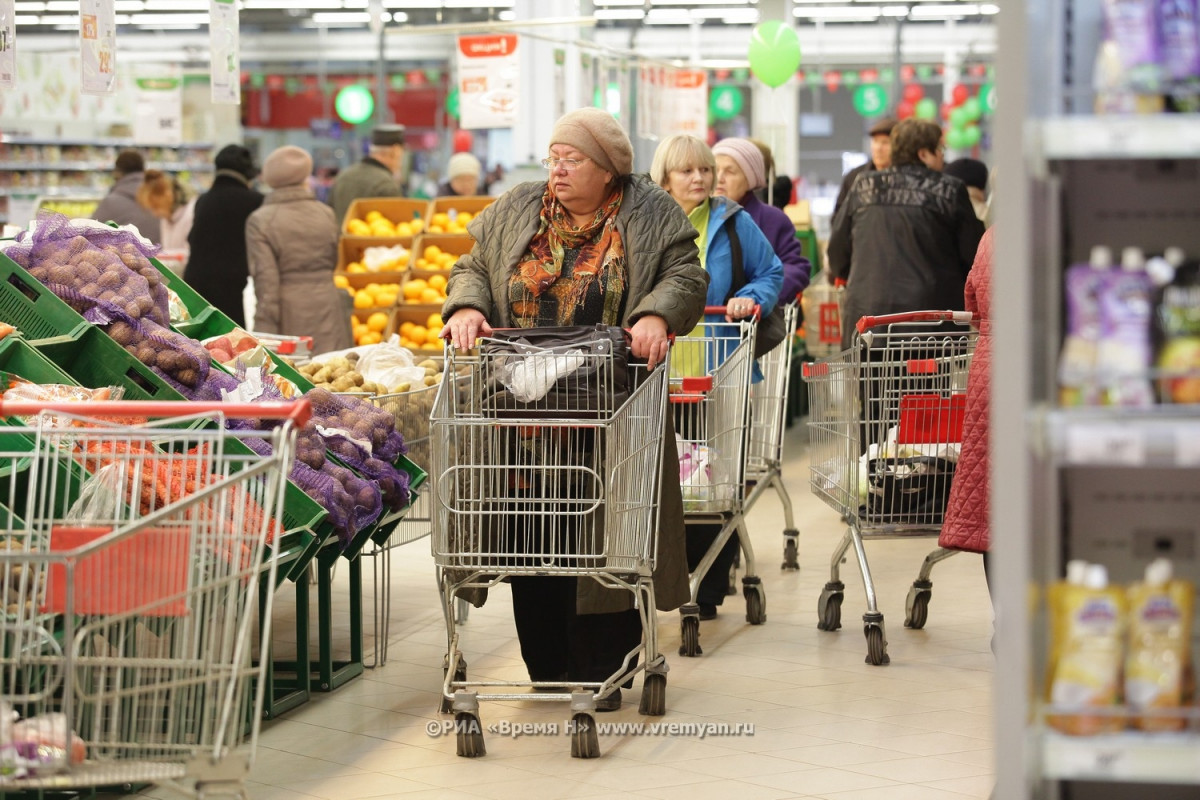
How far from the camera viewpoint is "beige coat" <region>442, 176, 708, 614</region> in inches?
172

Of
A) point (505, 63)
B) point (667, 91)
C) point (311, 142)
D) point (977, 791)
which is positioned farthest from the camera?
point (311, 142)

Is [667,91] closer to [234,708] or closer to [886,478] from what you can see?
[886,478]

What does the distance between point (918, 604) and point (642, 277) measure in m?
2.02

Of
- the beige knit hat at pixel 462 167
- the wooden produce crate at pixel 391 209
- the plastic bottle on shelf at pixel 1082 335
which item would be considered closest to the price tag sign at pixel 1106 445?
the plastic bottle on shelf at pixel 1082 335

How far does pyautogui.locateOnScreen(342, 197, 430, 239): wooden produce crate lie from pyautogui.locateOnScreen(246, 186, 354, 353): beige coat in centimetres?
145

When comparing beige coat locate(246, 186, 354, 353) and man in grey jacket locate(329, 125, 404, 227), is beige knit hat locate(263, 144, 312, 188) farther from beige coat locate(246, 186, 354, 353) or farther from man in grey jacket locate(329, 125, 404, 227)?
man in grey jacket locate(329, 125, 404, 227)

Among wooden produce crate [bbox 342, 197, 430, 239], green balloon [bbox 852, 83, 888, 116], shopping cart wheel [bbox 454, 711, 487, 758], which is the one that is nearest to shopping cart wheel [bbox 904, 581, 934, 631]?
shopping cart wheel [bbox 454, 711, 487, 758]

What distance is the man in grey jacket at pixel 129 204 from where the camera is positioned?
10.6m

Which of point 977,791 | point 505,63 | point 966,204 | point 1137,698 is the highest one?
point 505,63

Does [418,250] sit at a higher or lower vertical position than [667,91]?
lower

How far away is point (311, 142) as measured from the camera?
94.8 feet

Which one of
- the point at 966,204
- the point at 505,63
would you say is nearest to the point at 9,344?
the point at 966,204

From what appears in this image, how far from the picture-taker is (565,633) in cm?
475

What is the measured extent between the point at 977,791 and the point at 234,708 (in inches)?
81.9
